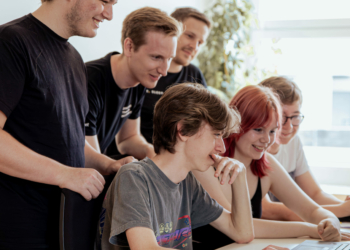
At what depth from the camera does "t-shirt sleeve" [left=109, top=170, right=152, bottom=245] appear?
3.59ft

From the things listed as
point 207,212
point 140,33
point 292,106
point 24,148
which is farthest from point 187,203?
point 292,106

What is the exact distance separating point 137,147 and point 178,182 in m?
0.76

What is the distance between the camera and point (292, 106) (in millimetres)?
2178

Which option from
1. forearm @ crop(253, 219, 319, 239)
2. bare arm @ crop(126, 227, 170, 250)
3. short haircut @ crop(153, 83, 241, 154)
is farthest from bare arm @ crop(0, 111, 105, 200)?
forearm @ crop(253, 219, 319, 239)

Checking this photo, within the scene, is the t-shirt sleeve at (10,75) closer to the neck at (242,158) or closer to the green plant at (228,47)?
the neck at (242,158)

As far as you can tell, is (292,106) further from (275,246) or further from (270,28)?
(270,28)

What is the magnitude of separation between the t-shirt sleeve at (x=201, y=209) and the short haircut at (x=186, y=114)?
0.24 meters

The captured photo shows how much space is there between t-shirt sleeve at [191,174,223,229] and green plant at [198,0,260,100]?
2.84 m

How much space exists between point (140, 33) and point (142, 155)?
2.10 ft

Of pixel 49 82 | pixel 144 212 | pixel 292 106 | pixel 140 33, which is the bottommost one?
pixel 144 212

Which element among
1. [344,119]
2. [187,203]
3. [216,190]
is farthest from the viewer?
[344,119]

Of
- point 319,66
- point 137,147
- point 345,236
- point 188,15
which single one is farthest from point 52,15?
point 319,66

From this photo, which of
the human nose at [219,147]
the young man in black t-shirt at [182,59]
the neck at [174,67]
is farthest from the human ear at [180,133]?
the neck at [174,67]

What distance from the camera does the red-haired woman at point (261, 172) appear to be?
61.4 inches
